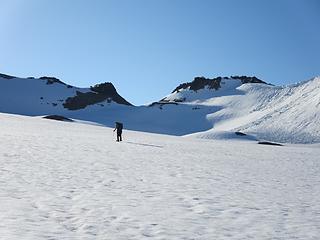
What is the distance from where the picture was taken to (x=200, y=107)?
104 meters

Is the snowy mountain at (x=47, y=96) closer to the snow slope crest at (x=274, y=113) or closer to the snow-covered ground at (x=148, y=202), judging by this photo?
the snow slope crest at (x=274, y=113)

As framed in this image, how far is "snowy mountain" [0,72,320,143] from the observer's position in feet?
225

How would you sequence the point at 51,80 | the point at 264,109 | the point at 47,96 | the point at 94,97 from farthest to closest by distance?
the point at 51,80, the point at 47,96, the point at 94,97, the point at 264,109

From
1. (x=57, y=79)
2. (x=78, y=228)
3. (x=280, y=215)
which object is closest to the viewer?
(x=78, y=228)

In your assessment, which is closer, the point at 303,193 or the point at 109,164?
the point at 303,193

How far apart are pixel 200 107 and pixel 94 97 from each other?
1325 inches

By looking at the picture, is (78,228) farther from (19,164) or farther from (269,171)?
(269,171)

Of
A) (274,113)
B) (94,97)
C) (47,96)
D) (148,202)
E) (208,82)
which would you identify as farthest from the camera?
(208,82)

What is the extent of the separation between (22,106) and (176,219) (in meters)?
112

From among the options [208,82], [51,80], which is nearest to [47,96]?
[51,80]

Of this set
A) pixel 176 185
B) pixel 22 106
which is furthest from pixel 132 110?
pixel 176 185

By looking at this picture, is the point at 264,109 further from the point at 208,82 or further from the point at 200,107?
the point at 208,82

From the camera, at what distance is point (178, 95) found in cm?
12256

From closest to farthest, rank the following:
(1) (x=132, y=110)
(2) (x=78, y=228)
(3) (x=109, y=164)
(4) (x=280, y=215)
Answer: (2) (x=78, y=228) < (4) (x=280, y=215) < (3) (x=109, y=164) < (1) (x=132, y=110)
